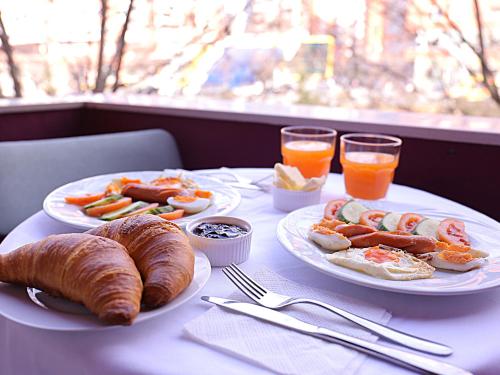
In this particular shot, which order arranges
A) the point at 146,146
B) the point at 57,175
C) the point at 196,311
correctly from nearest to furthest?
the point at 196,311
the point at 57,175
the point at 146,146

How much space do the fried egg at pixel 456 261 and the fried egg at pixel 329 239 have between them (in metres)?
0.17

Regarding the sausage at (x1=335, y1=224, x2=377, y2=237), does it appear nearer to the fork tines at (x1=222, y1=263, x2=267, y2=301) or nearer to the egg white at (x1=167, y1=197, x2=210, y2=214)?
the fork tines at (x1=222, y1=263, x2=267, y2=301)

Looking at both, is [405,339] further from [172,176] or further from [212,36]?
[212,36]

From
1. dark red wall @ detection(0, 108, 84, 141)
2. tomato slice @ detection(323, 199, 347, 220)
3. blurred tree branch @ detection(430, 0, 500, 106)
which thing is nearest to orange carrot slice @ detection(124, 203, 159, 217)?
tomato slice @ detection(323, 199, 347, 220)

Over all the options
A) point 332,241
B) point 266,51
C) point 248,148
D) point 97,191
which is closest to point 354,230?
point 332,241

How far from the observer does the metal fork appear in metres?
0.67

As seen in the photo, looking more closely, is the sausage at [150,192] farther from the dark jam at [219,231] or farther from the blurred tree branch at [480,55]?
the blurred tree branch at [480,55]

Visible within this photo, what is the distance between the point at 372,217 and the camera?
110 cm

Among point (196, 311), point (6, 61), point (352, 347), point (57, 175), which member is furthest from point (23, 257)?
point (6, 61)

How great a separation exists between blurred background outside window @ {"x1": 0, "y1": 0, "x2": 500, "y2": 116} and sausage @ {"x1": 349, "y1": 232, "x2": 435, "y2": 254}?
325 centimetres

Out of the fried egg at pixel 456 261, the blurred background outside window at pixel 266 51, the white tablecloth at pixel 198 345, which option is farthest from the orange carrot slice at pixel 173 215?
the blurred background outside window at pixel 266 51

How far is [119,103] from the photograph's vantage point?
2.93 meters

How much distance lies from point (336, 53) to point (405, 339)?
444 cm

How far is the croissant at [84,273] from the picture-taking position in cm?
65
